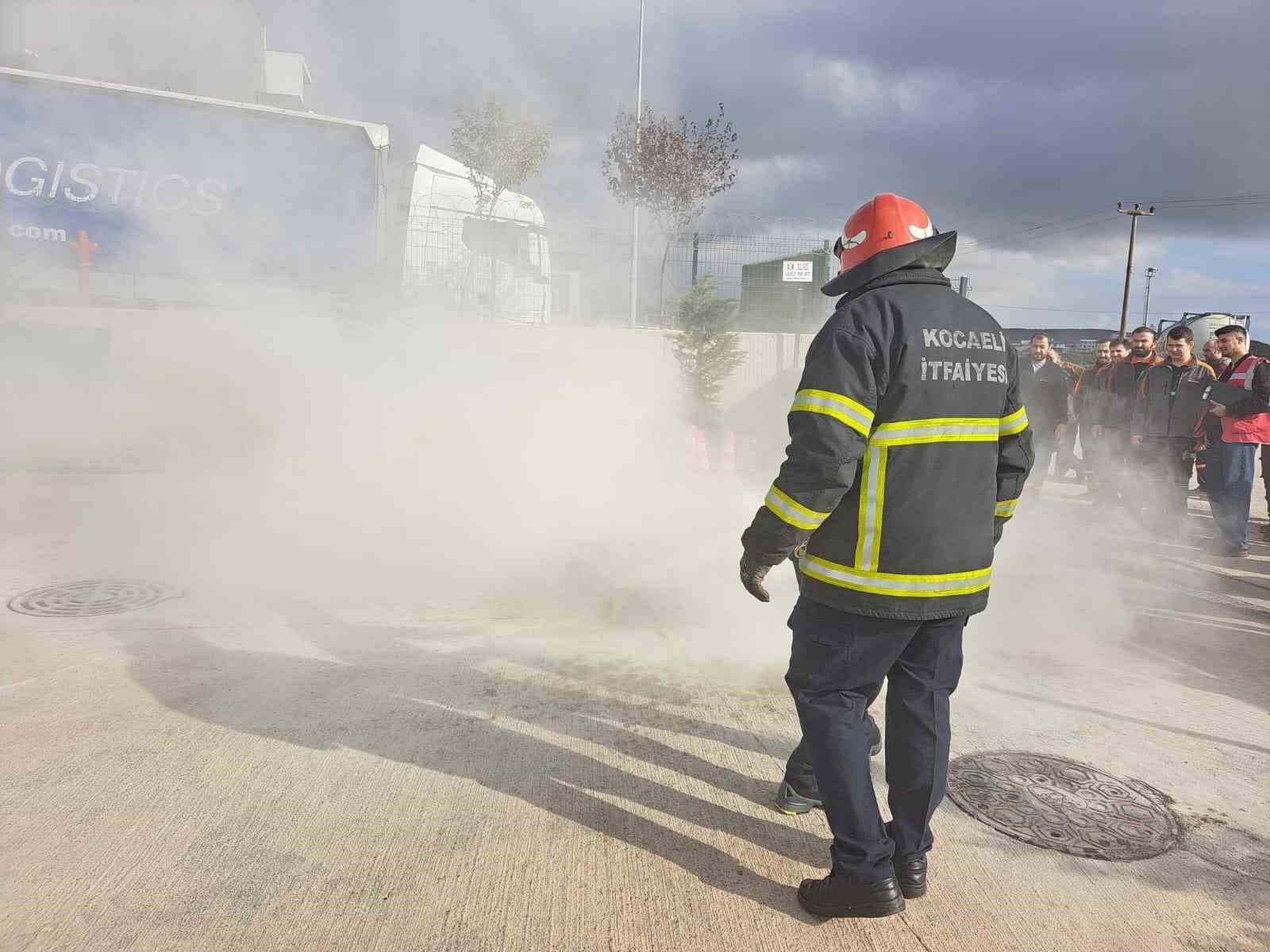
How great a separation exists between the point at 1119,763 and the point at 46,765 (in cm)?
324

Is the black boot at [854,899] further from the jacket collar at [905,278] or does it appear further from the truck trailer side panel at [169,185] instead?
the truck trailer side panel at [169,185]

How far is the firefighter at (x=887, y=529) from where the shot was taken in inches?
69.6

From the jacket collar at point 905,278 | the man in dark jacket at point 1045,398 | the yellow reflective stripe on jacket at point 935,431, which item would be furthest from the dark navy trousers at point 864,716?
the man in dark jacket at point 1045,398

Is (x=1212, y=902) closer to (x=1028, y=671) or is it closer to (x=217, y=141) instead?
(x=1028, y=671)

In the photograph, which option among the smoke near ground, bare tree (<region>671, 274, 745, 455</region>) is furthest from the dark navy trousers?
bare tree (<region>671, 274, 745, 455</region>)

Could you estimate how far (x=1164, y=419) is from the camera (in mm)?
6324

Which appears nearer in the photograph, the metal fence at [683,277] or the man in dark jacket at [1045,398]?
the man in dark jacket at [1045,398]

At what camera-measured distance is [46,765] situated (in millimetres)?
2367

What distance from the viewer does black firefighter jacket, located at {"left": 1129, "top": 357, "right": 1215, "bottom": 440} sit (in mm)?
6129

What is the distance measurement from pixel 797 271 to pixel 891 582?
934 centimetres

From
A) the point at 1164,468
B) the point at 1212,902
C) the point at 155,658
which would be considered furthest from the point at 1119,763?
the point at 1164,468

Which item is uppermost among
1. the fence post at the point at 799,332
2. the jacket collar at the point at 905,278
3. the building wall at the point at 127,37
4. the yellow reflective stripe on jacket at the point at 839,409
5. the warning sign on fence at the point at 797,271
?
the building wall at the point at 127,37

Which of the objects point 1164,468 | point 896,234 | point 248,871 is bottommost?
point 248,871

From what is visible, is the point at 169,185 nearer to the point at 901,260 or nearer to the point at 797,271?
the point at 797,271
